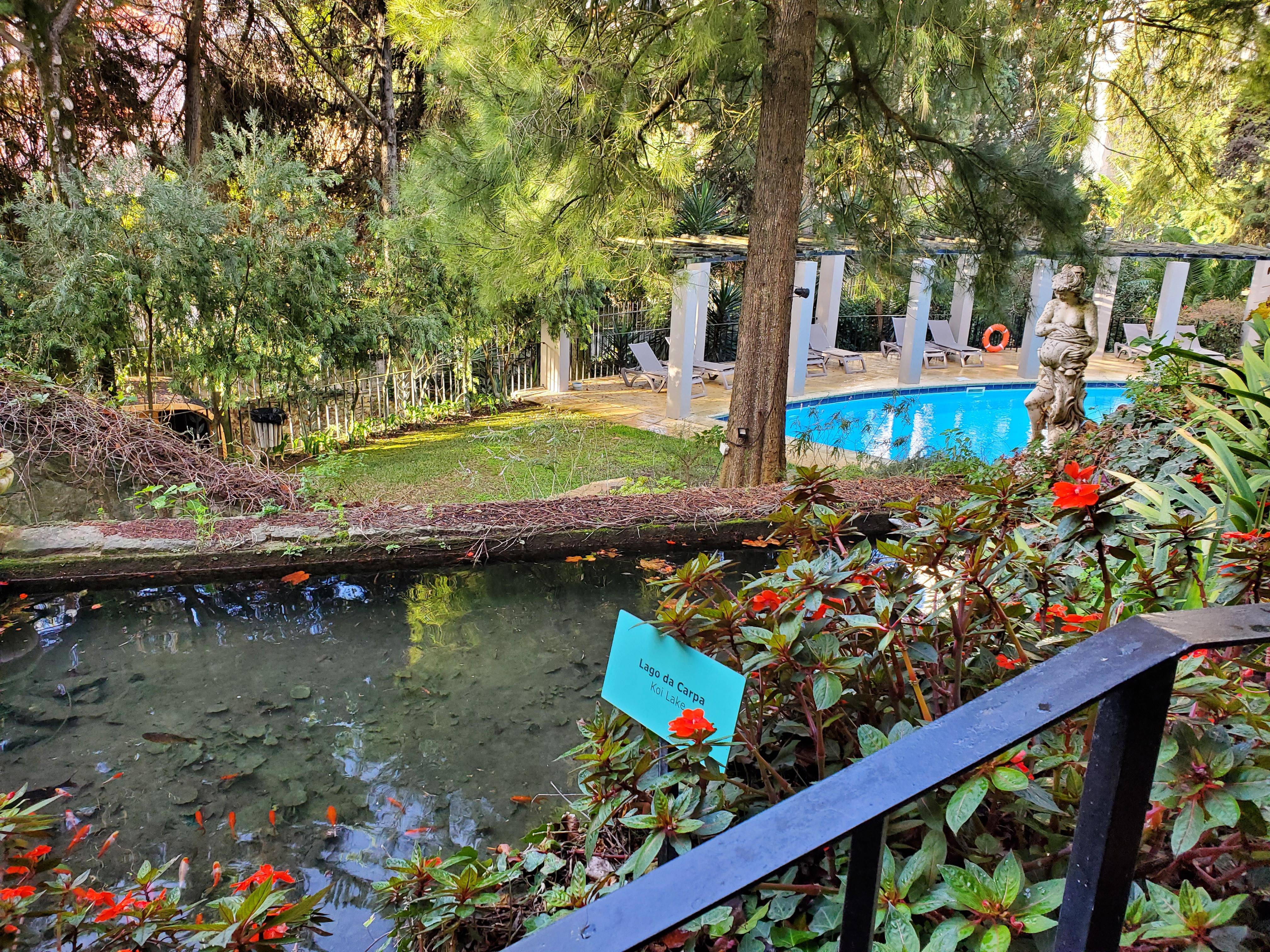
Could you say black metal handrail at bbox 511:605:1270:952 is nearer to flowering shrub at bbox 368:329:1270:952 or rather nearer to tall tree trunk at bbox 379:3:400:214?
flowering shrub at bbox 368:329:1270:952

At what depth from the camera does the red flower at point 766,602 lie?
1.62 meters

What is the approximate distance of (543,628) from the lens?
4.01 meters

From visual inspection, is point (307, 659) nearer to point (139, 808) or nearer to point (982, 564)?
point (139, 808)

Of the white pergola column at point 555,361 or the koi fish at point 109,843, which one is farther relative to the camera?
the white pergola column at point 555,361

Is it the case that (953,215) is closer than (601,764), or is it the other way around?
(601,764)

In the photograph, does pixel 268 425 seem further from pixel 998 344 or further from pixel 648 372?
pixel 998 344

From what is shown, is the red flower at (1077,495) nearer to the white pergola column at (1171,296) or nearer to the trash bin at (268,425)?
the trash bin at (268,425)

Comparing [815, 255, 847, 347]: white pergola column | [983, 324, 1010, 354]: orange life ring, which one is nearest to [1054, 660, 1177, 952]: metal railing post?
[815, 255, 847, 347]: white pergola column

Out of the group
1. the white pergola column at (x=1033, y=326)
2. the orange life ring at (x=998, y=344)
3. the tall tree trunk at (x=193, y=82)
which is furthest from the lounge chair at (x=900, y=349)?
the tall tree trunk at (x=193, y=82)

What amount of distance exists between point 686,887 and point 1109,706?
42 cm

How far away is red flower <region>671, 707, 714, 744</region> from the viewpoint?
1.43 meters

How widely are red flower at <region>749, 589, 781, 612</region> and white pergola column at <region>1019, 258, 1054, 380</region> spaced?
14.9 meters

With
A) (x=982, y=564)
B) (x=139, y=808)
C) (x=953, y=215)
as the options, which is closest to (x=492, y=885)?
(x=982, y=564)

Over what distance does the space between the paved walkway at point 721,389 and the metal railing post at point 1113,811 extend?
32.3ft
